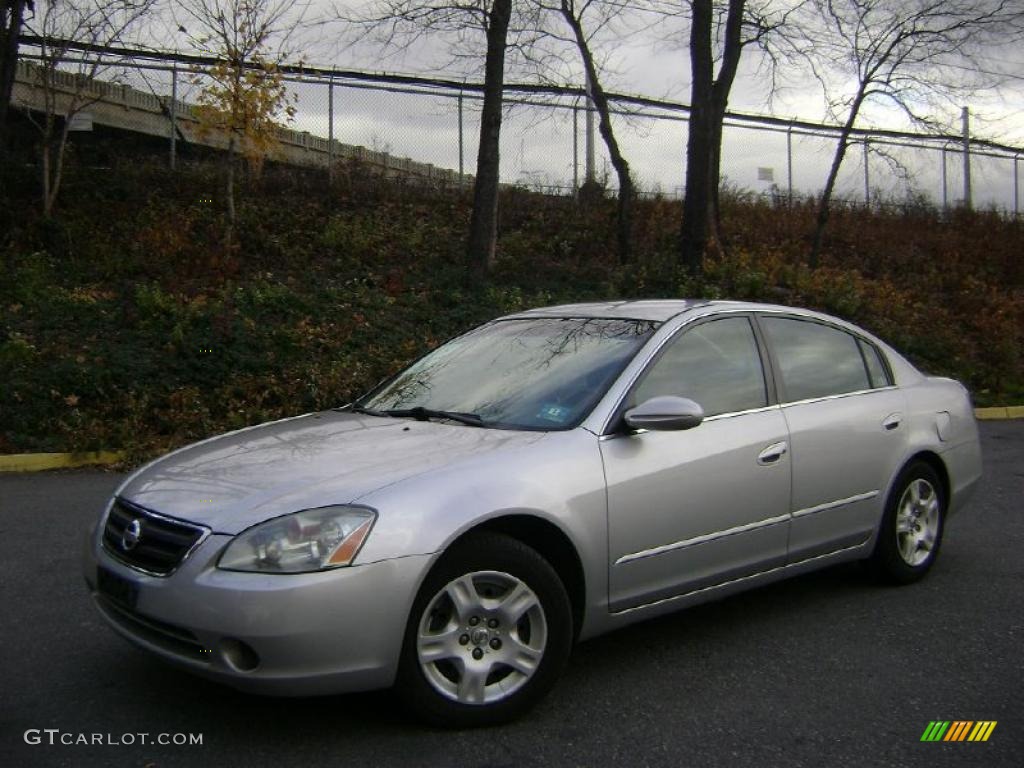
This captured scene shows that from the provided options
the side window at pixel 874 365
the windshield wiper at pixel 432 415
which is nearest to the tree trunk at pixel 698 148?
the side window at pixel 874 365

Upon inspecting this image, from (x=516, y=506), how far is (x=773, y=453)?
149 cm

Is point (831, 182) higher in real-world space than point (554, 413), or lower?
higher

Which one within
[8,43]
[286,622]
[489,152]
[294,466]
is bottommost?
[286,622]

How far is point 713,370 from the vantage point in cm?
462

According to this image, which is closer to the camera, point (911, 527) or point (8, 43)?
point (911, 527)

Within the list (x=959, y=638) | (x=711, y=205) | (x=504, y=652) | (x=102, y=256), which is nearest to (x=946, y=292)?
(x=711, y=205)

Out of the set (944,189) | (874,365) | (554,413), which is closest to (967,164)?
(944,189)

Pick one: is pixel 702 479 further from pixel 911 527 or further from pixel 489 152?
pixel 489 152

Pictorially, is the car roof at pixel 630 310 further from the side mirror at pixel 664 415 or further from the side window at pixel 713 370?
the side mirror at pixel 664 415

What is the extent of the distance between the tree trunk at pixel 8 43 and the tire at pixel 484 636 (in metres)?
15.4

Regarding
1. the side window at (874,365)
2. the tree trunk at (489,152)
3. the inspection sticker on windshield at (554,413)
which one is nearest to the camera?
the inspection sticker on windshield at (554,413)

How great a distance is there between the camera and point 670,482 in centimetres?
406

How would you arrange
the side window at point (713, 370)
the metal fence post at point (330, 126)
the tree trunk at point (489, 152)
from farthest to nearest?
the metal fence post at point (330, 126)
the tree trunk at point (489, 152)
the side window at point (713, 370)

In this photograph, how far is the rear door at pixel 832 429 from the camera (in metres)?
4.70
